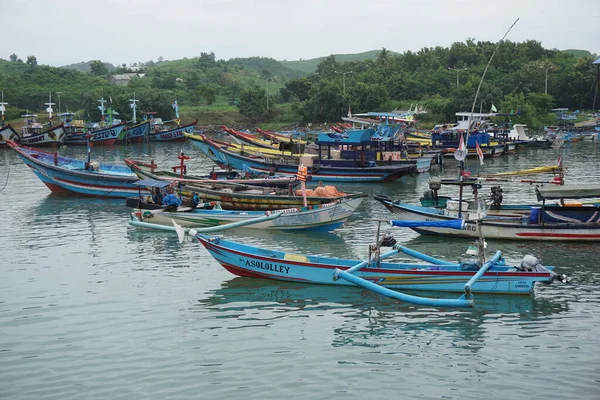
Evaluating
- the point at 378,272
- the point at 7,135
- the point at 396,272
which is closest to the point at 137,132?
the point at 7,135

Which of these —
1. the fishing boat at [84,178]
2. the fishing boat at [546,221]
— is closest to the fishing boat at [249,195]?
the fishing boat at [546,221]

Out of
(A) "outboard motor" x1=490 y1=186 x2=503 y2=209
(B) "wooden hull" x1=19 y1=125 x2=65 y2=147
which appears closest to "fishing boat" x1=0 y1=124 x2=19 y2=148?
(B) "wooden hull" x1=19 y1=125 x2=65 y2=147

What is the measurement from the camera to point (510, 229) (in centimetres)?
2367

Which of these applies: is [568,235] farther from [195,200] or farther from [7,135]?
[7,135]

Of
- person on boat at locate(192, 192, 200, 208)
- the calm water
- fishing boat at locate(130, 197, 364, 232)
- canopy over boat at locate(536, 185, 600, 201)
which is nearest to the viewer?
the calm water

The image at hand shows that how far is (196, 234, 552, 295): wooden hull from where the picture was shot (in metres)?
17.7

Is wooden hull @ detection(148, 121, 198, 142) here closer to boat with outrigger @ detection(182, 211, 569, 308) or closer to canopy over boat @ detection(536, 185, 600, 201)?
canopy over boat @ detection(536, 185, 600, 201)

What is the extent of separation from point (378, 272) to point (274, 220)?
882 centimetres

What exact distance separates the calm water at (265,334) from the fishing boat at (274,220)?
72.0 inches

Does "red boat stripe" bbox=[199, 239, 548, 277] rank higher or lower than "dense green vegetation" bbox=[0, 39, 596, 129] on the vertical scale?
lower

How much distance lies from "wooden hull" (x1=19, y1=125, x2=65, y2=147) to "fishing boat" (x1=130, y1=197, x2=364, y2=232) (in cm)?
4829

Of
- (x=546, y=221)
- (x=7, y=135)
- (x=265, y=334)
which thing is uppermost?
(x=7, y=135)

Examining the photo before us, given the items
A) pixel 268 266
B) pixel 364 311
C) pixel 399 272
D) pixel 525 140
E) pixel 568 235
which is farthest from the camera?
pixel 525 140

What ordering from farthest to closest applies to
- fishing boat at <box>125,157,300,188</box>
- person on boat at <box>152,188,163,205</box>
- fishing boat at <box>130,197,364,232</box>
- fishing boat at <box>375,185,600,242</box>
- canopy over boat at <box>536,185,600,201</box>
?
fishing boat at <box>125,157,300,188</box>
person on boat at <box>152,188,163,205</box>
fishing boat at <box>130,197,364,232</box>
fishing boat at <box>375,185,600,242</box>
canopy over boat at <box>536,185,600,201</box>
